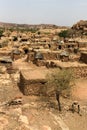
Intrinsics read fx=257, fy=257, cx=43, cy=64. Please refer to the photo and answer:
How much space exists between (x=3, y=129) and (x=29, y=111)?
119 inches

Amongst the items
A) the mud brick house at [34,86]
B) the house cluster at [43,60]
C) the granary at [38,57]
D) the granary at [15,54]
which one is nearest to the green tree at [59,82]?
the mud brick house at [34,86]

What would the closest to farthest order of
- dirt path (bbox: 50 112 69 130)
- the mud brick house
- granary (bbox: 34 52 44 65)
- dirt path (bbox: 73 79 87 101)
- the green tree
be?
dirt path (bbox: 50 112 69 130) → the green tree → the mud brick house → dirt path (bbox: 73 79 87 101) → granary (bbox: 34 52 44 65)

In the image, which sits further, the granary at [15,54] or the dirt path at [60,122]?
the granary at [15,54]

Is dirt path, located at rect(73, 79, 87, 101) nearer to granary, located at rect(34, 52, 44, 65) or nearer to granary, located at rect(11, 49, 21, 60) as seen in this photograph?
granary, located at rect(34, 52, 44, 65)

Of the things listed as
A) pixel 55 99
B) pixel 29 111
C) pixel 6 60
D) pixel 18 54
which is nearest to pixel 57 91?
pixel 55 99

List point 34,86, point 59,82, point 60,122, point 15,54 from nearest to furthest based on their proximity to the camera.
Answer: point 60,122 → point 59,82 → point 34,86 → point 15,54

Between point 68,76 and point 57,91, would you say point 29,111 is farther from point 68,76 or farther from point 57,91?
point 68,76

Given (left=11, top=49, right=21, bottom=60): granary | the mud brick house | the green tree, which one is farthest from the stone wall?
(left=11, top=49, right=21, bottom=60): granary

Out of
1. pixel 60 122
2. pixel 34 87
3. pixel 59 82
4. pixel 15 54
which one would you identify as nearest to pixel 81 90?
pixel 59 82

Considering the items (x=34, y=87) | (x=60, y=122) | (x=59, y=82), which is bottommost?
(x=60, y=122)

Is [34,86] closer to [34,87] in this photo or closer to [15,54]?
[34,87]

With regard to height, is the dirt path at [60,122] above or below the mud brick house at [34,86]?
below

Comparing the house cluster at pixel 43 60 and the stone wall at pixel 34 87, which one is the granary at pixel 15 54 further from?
the stone wall at pixel 34 87

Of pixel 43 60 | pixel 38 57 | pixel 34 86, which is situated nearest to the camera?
pixel 34 86
